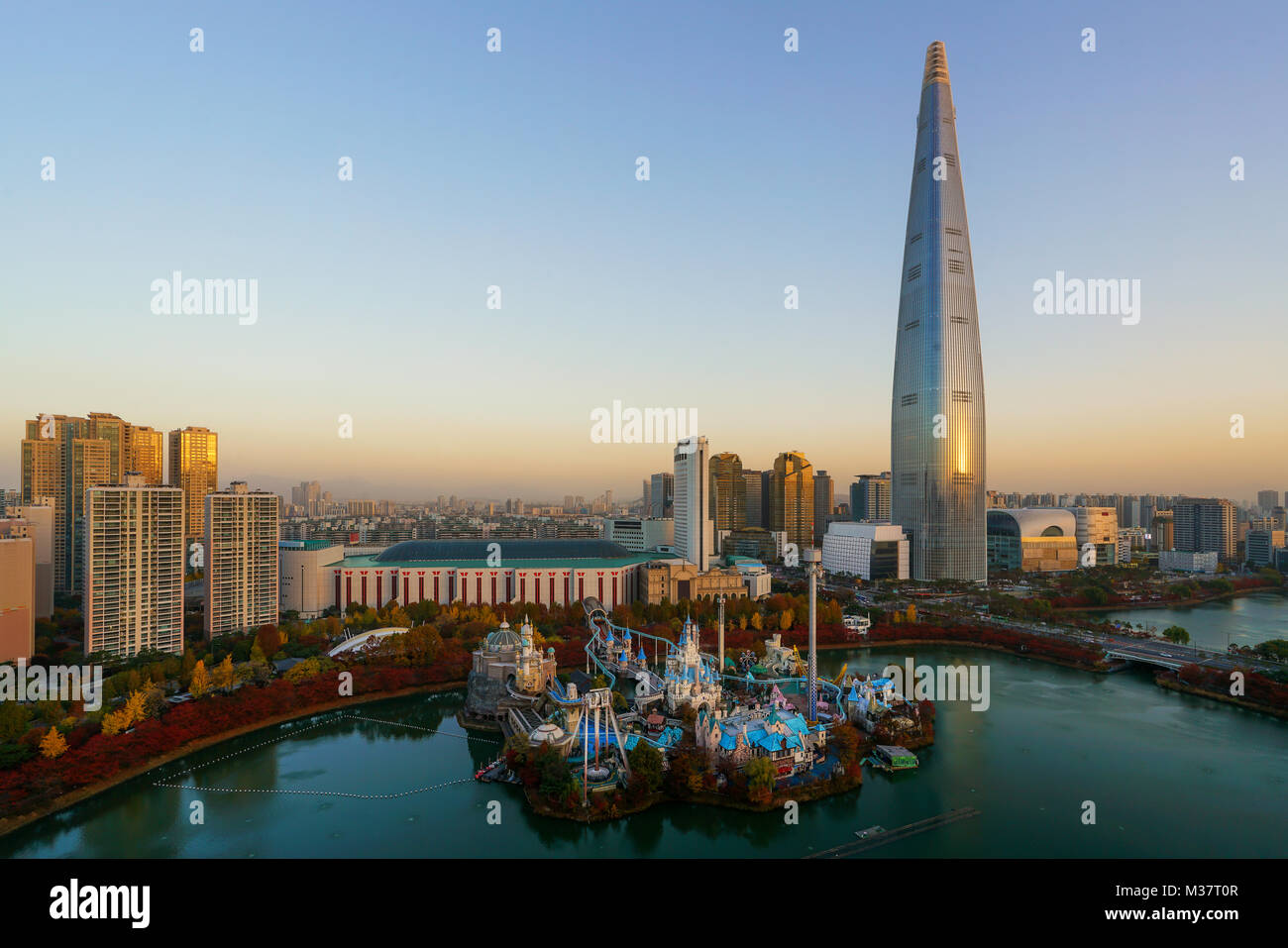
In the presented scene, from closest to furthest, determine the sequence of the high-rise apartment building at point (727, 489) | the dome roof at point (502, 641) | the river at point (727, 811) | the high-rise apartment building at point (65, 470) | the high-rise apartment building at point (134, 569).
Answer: the river at point (727, 811) < the dome roof at point (502, 641) < the high-rise apartment building at point (134, 569) < the high-rise apartment building at point (65, 470) < the high-rise apartment building at point (727, 489)

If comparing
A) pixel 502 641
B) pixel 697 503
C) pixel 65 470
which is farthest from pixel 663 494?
pixel 502 641

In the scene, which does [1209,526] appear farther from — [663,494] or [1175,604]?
[663,494]

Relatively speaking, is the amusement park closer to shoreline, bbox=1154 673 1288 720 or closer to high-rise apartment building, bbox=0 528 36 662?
shoreline, bbox=1154 673 1288 720

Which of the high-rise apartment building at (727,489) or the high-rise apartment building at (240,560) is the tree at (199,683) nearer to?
the high-rise apartment building at (240,560)

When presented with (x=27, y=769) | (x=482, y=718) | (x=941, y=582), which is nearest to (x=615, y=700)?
(x=482, y=718)

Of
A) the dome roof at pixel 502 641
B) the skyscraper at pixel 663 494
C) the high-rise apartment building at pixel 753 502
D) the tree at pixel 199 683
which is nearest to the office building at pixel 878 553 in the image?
the skyscraper at pixel 663 494
